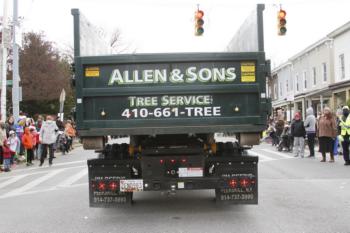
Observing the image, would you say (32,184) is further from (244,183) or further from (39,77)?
(39,77)

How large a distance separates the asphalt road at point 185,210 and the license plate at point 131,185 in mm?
493

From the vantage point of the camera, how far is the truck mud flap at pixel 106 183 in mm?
7305

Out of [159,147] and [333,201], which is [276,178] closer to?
[333,201]

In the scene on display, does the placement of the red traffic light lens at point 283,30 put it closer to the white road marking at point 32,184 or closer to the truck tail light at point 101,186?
the white road marking at point 32,184

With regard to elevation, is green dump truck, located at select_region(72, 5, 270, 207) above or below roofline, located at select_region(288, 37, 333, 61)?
below

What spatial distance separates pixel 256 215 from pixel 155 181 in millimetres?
1679

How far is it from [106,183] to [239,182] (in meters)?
1.98

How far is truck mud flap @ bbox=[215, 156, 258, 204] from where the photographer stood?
23.9ft

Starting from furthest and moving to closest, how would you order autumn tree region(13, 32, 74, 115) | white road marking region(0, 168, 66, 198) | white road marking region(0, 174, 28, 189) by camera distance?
autumn tree region(13, 32, 74, 115) → white road marking region(0, 174, 28, 189) → white road marking region(0, 168, 66, 198)

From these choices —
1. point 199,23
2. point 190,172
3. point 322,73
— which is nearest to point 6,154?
point 199,23

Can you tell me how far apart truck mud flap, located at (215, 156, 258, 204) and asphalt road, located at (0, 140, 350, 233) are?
11.9 inches

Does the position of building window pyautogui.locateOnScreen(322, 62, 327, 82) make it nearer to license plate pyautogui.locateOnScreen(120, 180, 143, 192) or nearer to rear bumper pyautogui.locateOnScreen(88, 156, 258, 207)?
rear bumper pyautogui.locateOnScreen(88, 156, 258, 207)

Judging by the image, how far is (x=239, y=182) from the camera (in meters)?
7.27

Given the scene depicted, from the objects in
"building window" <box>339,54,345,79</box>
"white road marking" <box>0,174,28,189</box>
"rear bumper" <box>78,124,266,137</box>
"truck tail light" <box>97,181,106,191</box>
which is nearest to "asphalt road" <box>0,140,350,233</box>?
"white road marking" <box>0,174,28,189</box>
